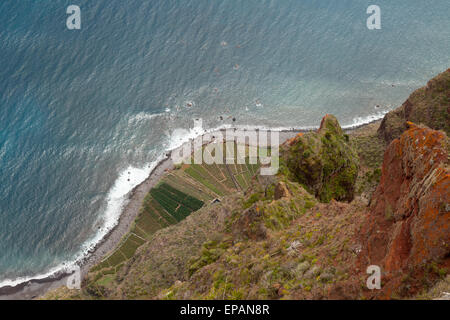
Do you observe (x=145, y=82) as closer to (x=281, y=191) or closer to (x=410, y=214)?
(x=281, y=191)

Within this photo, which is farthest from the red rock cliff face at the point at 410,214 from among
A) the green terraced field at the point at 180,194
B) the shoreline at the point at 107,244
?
the shoreline at the point at 107,244

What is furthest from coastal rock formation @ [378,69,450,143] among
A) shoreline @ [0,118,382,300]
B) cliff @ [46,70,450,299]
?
shoreline @ [0,118,382,300]

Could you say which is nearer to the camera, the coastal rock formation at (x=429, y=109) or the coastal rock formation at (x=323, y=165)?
the coastal rock formation at (x=323, y=165)

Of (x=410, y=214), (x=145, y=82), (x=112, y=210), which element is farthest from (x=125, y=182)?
(x=410, y=214)

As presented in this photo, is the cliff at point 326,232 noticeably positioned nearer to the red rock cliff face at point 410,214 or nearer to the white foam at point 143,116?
the red rock cliff face at point 410,214

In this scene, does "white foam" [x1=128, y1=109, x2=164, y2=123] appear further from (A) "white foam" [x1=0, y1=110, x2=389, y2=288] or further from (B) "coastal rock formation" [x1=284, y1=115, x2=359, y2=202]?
Answer: (B) "coastal rock formation" [x1=284, y1=115, x2=359, y2=202]

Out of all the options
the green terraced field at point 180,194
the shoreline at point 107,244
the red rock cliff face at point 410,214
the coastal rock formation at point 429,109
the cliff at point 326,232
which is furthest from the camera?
the green terraced field at point 180,194
